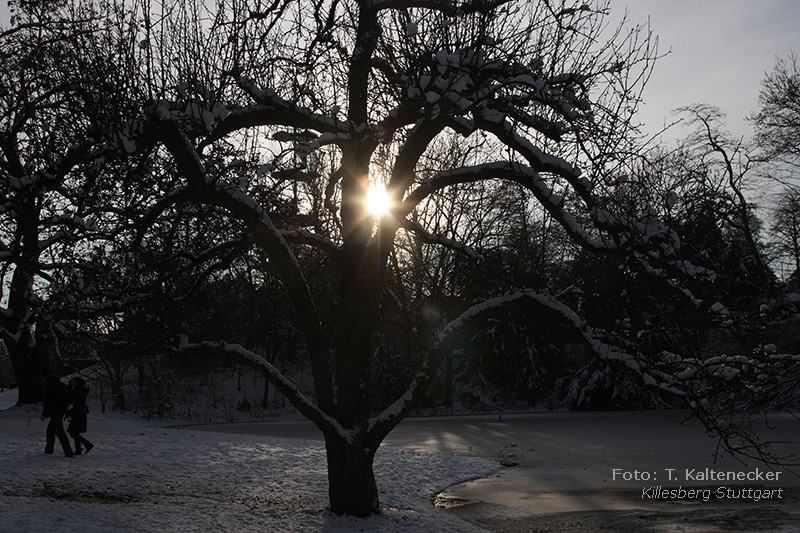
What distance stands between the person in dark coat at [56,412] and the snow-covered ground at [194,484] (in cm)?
32

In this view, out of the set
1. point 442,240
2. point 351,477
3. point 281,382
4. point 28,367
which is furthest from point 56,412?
point 28,367

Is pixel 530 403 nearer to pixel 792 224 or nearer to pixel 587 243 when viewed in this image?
pixel 792 224

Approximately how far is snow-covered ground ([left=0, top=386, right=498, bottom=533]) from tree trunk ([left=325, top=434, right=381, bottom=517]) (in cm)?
19

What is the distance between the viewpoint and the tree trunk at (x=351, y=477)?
28.9 feet

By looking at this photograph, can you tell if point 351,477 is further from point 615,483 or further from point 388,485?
point 615,483

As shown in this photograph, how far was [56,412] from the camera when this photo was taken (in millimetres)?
12727

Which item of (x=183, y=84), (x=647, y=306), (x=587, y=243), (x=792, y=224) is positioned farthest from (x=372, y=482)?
(x=792, y=224)

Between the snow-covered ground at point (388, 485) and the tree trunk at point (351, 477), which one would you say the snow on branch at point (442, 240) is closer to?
the tree trunk at point (351, 477)

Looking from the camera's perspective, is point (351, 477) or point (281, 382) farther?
point (351, 477)

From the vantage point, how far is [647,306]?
→ 96.3 ft

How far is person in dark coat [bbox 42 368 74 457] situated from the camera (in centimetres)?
1265

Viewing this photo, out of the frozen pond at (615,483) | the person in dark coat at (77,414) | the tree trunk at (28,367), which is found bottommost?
the frozen pond at (615,483)

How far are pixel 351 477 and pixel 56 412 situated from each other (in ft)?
23.8

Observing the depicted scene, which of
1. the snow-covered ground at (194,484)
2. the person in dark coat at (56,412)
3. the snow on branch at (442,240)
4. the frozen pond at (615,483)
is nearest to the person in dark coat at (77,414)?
the person in dark coat at (56,412)
